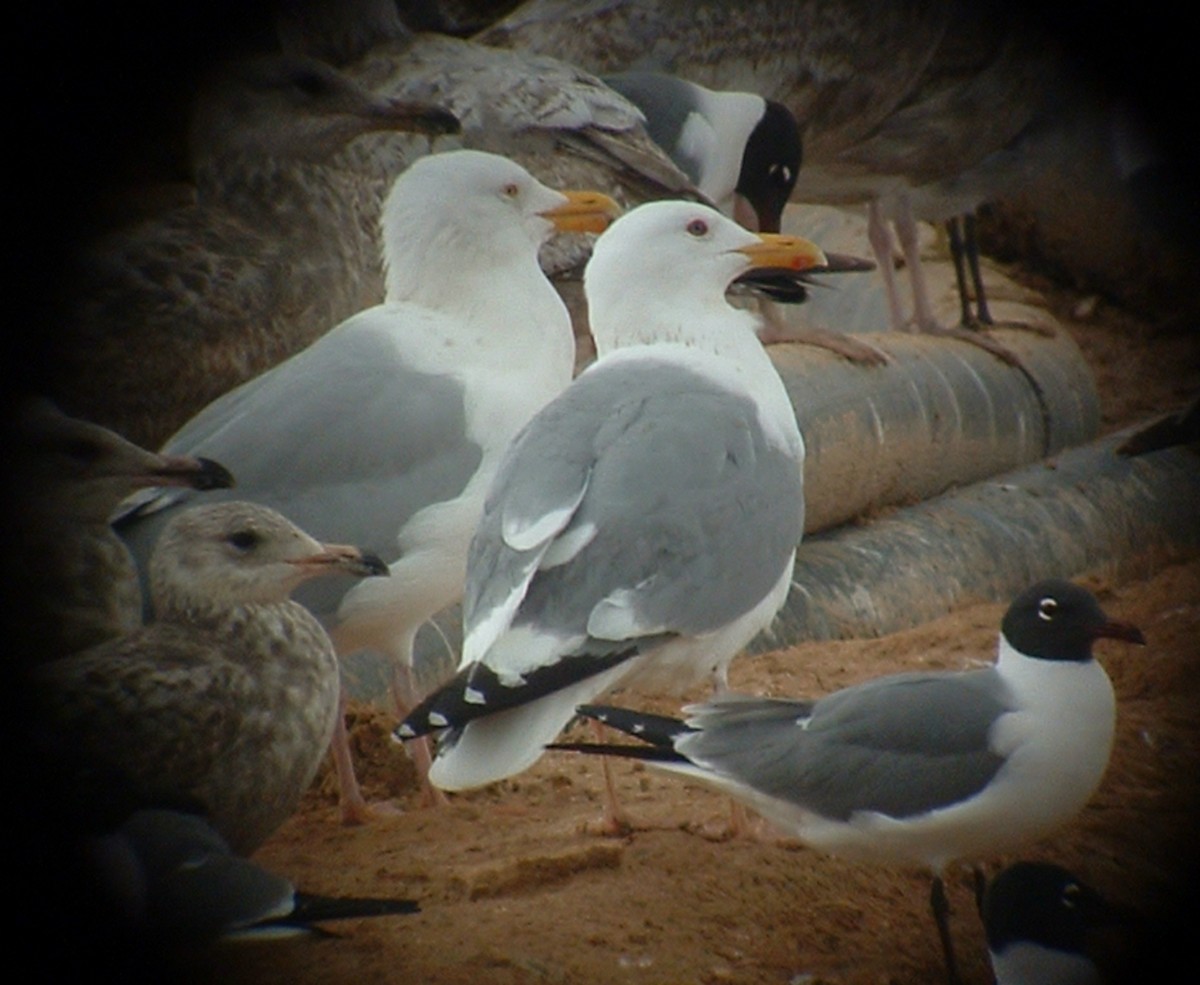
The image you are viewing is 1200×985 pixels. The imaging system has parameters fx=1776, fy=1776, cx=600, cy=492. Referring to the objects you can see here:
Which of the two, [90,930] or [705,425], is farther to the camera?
[705,425]

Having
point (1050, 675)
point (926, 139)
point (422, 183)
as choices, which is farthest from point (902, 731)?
point (926, 139)

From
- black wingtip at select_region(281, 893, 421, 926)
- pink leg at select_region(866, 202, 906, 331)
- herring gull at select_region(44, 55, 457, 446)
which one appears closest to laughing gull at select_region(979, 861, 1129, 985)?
black wingtip at select_region(281, 893, 421, 926)

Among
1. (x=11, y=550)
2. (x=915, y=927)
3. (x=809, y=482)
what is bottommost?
(x=809, y=482)

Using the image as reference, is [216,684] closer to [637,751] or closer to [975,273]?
[637,751]

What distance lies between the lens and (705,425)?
9.03 feet

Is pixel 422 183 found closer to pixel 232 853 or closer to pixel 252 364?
pixel 252 364

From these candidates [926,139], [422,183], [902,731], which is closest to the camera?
[902,731]

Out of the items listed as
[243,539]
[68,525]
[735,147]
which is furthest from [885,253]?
[68,525]

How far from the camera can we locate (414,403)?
2939mm

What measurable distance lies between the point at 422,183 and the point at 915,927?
1538mm

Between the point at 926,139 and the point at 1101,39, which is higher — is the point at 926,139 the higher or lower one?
the lower one

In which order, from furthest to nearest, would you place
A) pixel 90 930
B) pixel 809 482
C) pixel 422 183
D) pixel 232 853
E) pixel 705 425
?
1. pixel 809 482
2. pixel 422 183
3. pixel 705 425
4. pixel 232 853
5. pixel 90 930

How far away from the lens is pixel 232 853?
2145 millimetres

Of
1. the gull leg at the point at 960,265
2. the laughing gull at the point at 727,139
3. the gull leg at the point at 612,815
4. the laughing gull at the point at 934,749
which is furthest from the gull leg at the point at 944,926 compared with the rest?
the gull leg at the point at 960,265
